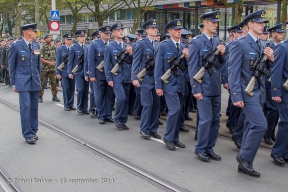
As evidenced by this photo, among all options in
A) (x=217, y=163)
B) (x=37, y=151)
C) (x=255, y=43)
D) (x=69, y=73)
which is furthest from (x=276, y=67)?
(x=69, y=73)

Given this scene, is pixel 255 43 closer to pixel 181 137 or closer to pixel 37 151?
pixel 181 137

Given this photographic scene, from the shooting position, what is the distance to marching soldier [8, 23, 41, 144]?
291 inches

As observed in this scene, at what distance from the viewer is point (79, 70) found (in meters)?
10.7

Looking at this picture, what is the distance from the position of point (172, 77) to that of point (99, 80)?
2965mm

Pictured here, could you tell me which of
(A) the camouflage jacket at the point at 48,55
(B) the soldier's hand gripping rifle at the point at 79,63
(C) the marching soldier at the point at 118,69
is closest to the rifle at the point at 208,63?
(C) the marching soldier at the point at 118,69

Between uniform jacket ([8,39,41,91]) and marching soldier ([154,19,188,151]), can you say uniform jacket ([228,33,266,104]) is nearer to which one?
marching soldier ([154,19,188,151])

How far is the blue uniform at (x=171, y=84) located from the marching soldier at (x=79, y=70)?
13.2 feet

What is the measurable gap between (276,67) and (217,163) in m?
1.76

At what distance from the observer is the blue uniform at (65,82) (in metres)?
11.2

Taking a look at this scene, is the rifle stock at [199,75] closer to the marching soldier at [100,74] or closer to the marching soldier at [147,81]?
the marching soldier at [147,81]

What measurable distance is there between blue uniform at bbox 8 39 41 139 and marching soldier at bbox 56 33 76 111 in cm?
355

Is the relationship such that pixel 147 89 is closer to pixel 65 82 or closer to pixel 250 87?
pixel 250 87

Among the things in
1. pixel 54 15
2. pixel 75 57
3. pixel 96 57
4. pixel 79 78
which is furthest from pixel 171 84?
pixel 54 15

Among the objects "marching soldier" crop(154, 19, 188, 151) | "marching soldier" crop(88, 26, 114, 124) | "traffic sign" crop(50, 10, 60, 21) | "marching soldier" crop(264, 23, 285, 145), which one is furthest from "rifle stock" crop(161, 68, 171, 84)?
"traffic sign" crop(50, 10, 60, 21)
